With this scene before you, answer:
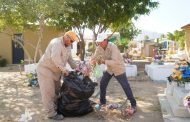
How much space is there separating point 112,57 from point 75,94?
3.56 ft

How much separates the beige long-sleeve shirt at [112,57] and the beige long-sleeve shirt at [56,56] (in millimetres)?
721

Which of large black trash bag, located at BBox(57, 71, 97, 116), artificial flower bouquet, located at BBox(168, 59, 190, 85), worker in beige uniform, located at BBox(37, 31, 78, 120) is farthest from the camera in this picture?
artificial flower bouquet, located at BBox(168, 59, 190, 85)

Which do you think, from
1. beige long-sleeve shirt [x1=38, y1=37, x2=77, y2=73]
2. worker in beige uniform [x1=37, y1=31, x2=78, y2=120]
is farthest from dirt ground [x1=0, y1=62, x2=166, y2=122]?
beige long-sleeve shirt [x1=38, y1=37, x2=77, y2=73]

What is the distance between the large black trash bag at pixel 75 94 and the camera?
6.97 metres

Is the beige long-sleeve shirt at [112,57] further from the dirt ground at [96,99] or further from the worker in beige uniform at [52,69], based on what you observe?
the dirt ground at [96,99]

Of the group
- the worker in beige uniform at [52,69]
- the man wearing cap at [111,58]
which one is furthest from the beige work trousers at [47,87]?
the man wearing cap at [111,58]

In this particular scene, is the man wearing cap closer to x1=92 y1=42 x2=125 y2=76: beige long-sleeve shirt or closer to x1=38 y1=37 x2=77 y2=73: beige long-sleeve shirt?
x1=92 y1=42 x2=125 y2=76: beige long-sleeve shirt

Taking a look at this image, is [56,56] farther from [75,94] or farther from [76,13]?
[76,13]

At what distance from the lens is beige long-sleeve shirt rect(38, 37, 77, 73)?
21.9ft

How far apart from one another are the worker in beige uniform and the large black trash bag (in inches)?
6.4

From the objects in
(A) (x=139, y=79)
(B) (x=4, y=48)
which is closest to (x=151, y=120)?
(A) (x=139, y=79)

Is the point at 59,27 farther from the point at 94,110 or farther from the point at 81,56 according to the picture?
the point at 94,110

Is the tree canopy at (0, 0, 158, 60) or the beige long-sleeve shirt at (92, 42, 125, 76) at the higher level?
the tree canopy at (0, 0, 158, 60)

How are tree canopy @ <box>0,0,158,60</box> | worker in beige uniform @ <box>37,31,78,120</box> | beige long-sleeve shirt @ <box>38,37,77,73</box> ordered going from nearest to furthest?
beige long-sleeve shirt @ <box>38,37,77,73</box> < worker in beige uniform @ <box>37,31,78,120</box> < tree canopy @ <box>0,0,158,60</box>
